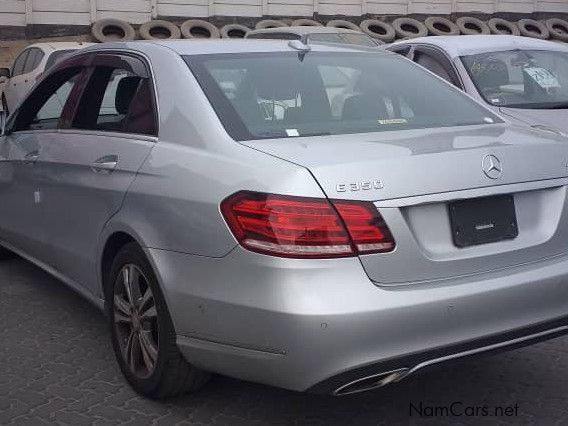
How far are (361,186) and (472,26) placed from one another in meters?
20.8

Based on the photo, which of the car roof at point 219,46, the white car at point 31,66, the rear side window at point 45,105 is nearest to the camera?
the car roof at point 219,46

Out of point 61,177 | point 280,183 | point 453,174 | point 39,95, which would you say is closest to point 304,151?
point 280,183

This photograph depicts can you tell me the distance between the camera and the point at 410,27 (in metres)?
22.1

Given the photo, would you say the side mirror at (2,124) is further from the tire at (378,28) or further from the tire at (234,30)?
the tire at (378,28)

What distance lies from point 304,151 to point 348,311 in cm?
Answer: 68

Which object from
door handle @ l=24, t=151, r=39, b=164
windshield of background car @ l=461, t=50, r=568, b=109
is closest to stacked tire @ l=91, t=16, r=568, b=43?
windshield of background car @ l=461, t=50, r=568, b=109

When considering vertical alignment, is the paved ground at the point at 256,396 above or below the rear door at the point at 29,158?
below

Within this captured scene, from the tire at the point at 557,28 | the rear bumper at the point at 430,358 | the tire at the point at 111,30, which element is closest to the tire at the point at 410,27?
the tire at the point at 557,28

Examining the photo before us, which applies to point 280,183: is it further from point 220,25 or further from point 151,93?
point 220,25

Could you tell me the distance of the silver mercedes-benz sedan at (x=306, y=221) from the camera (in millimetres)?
2990

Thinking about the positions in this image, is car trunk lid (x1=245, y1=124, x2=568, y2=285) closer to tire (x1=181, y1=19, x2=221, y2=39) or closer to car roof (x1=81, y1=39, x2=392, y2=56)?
car roof (x1=81, y1=39, x2=392, y2=56)

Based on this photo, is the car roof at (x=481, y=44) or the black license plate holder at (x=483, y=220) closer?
the black license plate holder at (x=483, y=220)

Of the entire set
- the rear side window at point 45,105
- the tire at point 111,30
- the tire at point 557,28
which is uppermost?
the rear side window at point 45,105

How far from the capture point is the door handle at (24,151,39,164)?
4.89m
